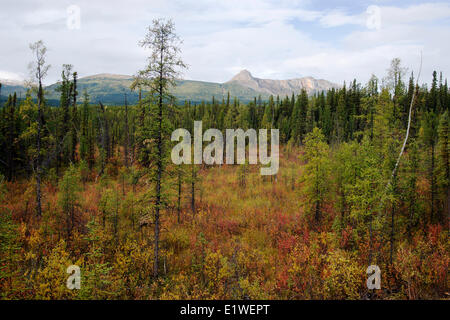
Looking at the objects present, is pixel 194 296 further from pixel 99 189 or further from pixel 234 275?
pixel 99 189

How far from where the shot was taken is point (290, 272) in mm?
11266

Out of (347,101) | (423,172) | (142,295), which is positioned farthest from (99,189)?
(347,101)

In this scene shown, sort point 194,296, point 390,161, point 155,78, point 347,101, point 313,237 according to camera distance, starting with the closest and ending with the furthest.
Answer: point 194,296
point 155,78
point 390,161
point 313,237
point 347,101

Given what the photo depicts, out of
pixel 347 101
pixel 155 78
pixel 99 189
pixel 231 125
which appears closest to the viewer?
pixel 155 78

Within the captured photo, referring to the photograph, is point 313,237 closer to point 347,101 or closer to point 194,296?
point 194,296

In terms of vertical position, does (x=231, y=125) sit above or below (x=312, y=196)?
above

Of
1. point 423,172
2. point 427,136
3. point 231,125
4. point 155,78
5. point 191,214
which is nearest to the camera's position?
point 155,78

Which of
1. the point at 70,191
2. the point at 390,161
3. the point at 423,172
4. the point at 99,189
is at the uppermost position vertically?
the point at 390,161

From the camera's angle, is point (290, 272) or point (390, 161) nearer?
point (290, 272)

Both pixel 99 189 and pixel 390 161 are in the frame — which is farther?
pixel 99 189

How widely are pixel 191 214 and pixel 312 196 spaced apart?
9691 mm

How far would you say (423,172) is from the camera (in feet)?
55.1

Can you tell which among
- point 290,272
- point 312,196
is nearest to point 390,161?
point 312,196

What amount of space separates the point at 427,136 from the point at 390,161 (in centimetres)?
3858
